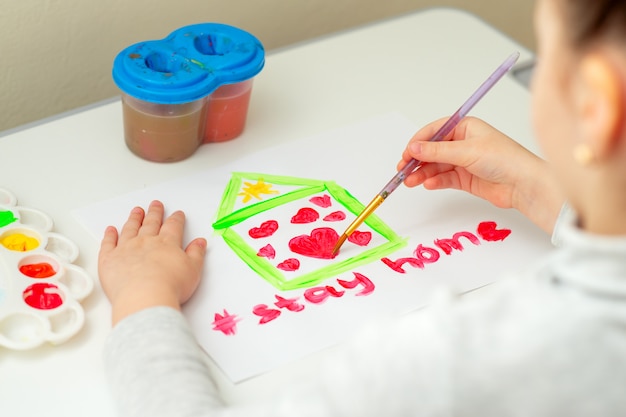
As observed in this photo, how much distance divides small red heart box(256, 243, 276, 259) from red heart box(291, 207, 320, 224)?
48 mm

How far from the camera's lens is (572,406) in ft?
1.75

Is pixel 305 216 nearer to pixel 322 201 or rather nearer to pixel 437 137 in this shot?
pixel 322 201

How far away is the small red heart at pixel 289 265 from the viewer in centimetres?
82

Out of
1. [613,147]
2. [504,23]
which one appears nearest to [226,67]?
[613,147]

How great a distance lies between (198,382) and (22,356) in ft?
0.52

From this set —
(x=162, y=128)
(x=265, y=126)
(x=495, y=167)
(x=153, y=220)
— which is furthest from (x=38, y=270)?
(x=495, y=167)

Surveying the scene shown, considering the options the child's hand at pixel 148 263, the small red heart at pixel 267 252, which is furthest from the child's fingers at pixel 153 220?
the small red heart at pixel 267 252

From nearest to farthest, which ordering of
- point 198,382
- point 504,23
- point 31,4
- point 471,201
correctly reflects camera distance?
1. point 198,382
2. point 471,201
3. point 31,4
4. point 504,23

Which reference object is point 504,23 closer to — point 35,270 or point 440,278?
point 440,278

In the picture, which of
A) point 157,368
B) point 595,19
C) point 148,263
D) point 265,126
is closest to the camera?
point 595,19

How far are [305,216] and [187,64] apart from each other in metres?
0.21

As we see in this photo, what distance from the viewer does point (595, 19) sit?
0.48m

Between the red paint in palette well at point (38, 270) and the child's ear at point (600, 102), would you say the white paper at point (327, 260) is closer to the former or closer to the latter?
the red paint in palette well at point (38, 270)

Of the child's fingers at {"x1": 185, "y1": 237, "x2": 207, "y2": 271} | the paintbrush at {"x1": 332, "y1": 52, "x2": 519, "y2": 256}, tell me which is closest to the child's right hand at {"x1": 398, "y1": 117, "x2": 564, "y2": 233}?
the paintbrush at {"x1": 332, "y1": 52, "x2": 519, "y2": 256}
